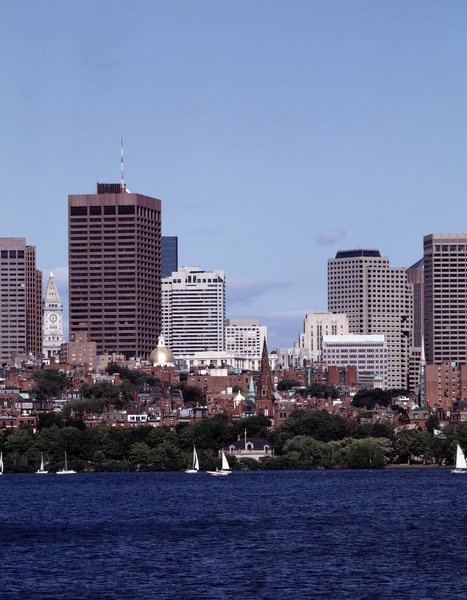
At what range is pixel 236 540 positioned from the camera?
109 m

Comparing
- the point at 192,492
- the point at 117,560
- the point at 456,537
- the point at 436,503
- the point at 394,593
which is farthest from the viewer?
the point at 192,492

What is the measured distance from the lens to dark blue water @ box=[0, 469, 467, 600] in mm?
86062

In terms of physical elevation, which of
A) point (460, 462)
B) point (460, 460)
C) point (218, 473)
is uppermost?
point (460, 460)

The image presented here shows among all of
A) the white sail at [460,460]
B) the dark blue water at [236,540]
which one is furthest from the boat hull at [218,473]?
the white sail at [460,460]

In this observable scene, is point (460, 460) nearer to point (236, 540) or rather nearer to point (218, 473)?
point (218, 473)

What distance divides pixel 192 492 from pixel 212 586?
77.4 metres

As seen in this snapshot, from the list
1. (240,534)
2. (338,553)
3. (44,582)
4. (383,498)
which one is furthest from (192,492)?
(44,582)

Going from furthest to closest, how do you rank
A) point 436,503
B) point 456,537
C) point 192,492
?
point 192,492, point 436,503, point 456,537

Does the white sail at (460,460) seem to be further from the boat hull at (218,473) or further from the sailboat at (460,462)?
the boat hull at (218,473)

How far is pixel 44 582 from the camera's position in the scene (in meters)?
88.1

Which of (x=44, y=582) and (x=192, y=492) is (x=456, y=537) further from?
(x=192, y=492)

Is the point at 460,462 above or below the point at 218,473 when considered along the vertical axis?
above

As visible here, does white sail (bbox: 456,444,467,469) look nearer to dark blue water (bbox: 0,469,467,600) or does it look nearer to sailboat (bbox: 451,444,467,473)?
sailboat (bbox: 451,444,467,473)

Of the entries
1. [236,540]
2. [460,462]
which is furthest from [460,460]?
[236,540]
